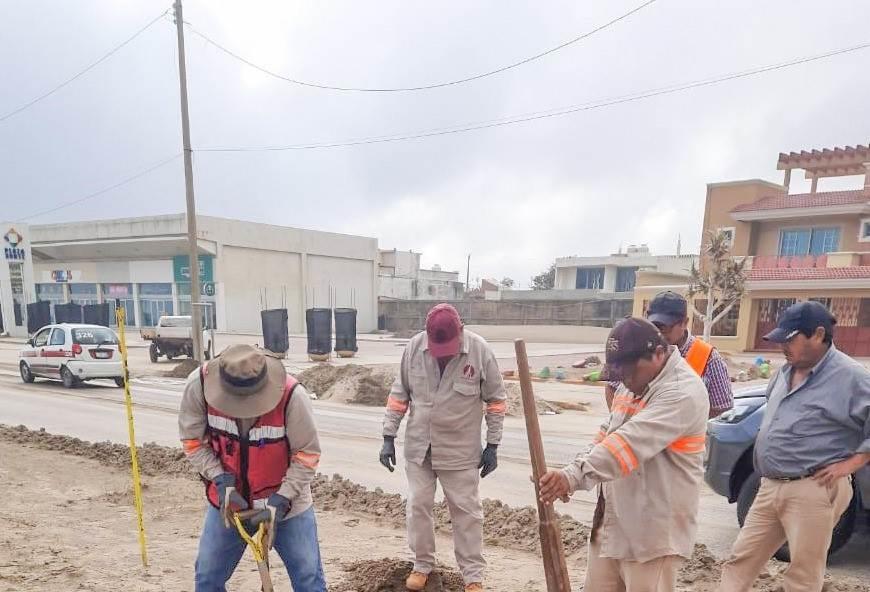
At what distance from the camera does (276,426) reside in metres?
2.46

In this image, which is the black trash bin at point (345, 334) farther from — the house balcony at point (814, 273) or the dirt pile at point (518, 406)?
the house balcony at point (814, 273)

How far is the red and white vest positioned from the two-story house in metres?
23.3

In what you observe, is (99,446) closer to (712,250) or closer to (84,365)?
(84,365)

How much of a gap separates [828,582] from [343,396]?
9372 mm

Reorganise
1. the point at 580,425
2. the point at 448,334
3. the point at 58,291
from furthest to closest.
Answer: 1. the point at 58,291
2. the point at 580,425
3. the point at 448,334

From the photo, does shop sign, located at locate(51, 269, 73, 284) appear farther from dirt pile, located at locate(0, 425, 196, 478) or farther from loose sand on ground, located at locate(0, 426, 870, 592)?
loose sand on ground, located at locate(0, 426, 870, 592)

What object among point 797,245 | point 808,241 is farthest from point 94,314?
point 808,241

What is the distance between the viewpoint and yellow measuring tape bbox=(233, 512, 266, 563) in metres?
2.35

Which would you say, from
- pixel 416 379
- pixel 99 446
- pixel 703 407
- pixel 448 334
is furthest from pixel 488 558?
pixel 99 446

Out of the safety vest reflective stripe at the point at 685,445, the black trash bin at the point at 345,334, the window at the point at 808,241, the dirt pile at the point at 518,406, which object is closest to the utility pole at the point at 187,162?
the black trash bin at the point at 345,334

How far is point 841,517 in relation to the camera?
3.52 m

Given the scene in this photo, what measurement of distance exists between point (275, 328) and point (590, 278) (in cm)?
3640

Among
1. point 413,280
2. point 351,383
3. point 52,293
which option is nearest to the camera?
point 351,383

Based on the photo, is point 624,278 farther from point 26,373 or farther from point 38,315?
point 26,373
